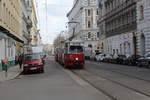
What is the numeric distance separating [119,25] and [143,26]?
12.3m

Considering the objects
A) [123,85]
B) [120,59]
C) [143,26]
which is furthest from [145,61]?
[123,85]

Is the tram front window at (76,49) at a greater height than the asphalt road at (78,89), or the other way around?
the tram front window at (76,49)

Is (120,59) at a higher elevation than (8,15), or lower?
lower

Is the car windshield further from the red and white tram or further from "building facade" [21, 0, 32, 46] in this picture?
"building facade" [21, 0, 32, 46]

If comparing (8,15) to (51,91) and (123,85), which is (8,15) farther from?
(51,91)

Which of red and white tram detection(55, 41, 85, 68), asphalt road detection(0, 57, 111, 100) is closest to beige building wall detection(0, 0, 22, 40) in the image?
red and white tram detection(55, 41, 85, 68)

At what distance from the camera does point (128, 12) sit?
48312mm

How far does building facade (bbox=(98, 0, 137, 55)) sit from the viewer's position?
46.7m

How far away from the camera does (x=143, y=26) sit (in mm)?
41281

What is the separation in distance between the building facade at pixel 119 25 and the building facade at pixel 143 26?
1.98 meters

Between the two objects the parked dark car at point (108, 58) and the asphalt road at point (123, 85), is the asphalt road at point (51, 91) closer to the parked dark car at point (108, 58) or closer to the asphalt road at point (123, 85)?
the asphalt road at point (123, 85)

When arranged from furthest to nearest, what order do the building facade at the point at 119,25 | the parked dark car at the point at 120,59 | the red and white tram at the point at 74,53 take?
the building facade at the point at 119,25 → the parked dark car at the point at 120,59 → the red and white tram at the point at 74,53

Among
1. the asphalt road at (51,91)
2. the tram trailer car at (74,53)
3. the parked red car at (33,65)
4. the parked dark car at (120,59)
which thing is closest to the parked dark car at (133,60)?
the parked dark car at (120,59)

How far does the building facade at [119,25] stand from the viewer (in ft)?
153
